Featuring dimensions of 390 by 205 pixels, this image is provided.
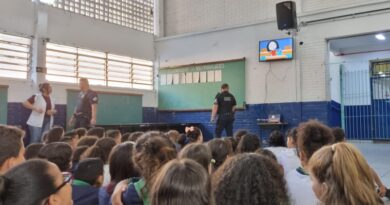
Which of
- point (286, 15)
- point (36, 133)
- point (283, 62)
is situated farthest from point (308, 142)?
point (283, 62)

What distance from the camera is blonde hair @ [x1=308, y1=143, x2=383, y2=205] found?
1209 mm

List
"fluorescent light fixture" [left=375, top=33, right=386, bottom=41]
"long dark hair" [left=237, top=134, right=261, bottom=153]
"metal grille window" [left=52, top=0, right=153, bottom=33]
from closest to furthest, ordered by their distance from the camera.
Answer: "long dark hair" [left=237, top=134, right=261, bottom=153]
"metal grille window" [left=52, top=0, right=153, bottom=33]
"fluorescent light fixture" [left=375, top=33, right=386, bottom=41]

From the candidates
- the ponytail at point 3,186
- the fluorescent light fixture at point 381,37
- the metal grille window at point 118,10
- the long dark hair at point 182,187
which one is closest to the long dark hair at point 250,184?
the long dark hair at point 182,187

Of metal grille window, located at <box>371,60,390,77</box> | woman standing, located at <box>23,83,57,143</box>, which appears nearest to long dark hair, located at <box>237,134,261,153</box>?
woman standing, located at <box>23,83,57,143</box>

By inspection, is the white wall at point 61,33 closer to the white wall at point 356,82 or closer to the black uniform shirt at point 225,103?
the black uniform shirt at point 225,103

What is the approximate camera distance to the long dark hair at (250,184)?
1187 millimetres

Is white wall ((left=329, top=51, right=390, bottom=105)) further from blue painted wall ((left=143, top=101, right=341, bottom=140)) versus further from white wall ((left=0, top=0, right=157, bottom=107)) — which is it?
white wall ((left=0, top=0, right=157, bottom=107))

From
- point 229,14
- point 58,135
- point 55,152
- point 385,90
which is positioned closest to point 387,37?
point 385,90

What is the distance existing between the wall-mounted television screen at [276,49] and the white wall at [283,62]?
165mm

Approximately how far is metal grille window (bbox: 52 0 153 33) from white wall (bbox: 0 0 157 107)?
0.54 ft

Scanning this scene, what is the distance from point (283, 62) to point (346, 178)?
7.29m

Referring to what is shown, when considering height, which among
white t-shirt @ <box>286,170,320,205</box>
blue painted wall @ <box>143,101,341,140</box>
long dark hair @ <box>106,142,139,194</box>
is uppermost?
blue painted wall @ <box>143,101,341,140</box>

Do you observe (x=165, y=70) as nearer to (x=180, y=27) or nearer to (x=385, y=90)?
(x=180, y=27)

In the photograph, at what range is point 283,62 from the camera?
825cm
